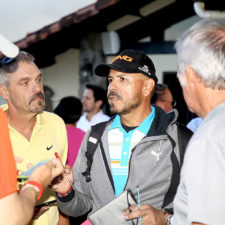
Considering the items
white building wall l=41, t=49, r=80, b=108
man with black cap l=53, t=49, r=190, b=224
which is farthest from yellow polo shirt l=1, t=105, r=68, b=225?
white building wall l=41, t=49, r=80, b=108

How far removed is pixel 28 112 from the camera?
283 cm

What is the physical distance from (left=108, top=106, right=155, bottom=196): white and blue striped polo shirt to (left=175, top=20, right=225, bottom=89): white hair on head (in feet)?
3.51

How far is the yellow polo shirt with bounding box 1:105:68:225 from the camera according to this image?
269 cm

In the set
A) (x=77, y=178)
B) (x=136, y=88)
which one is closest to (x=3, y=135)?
(x=77, y=178)

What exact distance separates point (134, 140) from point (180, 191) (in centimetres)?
97

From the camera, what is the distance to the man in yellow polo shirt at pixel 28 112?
108 inches

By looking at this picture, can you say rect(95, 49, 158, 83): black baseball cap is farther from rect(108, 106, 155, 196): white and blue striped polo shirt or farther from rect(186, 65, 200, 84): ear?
rect(186, 65, 200, 84): ear

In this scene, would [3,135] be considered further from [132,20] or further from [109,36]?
[132,20]

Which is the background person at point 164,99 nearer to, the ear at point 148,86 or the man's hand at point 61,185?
the ear at point 148,86

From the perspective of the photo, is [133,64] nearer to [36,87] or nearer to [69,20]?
[36,87]

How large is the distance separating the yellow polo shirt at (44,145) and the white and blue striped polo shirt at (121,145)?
0.46 m

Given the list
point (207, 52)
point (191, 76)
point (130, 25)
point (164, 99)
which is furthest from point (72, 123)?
point (130, 25)

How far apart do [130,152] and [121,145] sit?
0.10 m

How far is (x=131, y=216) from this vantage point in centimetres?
231
